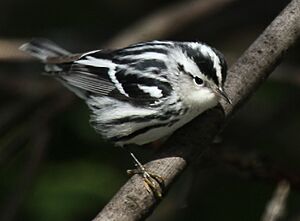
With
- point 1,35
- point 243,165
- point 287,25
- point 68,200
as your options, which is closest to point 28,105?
point 68,200

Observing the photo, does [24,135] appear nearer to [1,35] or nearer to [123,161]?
[123,161]

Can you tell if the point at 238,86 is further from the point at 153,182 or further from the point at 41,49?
the point at 41,49

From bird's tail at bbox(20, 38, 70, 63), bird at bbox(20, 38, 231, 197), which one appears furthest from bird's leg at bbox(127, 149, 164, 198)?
bird's tail at bbox(20, 38, 70, 63)

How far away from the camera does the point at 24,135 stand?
4.63m

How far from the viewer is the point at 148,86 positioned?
360cm

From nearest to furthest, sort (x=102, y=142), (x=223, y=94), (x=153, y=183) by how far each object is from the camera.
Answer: (x=153, y=183)
(x=223, y=94)
(x=102, y=142)

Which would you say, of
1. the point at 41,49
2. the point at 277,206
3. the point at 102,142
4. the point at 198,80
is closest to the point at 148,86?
the point at 198,80

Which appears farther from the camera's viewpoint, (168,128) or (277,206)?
(168,128)

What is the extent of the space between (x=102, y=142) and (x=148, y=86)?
1448mm

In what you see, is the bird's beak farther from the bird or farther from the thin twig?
the thin twig

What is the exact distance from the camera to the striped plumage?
347 cm

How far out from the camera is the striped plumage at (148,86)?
347 cm

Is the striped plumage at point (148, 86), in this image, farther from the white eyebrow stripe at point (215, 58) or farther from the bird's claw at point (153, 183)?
the bird's claw at point (153, 183)

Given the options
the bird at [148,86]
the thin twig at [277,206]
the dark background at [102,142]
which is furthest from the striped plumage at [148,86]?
the thin twig at [277,206]
